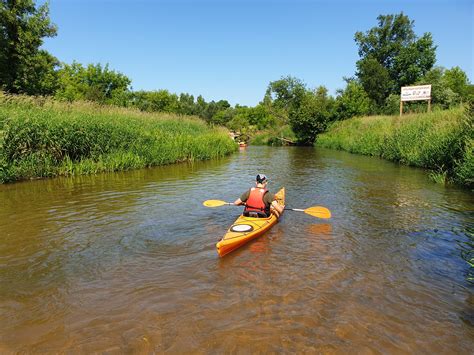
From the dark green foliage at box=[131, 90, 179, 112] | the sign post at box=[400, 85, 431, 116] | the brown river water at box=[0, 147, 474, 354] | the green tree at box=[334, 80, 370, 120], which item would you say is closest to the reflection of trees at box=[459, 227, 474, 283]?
the brown river water at box=[0, 147, 474, 354]

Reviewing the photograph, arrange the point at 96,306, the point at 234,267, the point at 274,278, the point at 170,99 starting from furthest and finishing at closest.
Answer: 1. the point at 170,99
2. the point at 234,267
3. the point at 274,278
4. the point at 96,306

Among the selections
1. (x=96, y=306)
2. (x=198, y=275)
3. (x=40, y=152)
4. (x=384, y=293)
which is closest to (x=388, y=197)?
(x=384, y=293)

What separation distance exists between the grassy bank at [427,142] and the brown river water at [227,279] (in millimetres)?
2081

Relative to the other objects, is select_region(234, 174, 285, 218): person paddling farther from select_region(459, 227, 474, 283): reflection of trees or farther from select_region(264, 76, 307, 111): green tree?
select_region(264, 76, 307, 111): green tree

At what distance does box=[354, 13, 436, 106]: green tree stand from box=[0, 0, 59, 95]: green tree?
35064 millimetres

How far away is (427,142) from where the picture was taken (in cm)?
1359

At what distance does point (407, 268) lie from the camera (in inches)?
186

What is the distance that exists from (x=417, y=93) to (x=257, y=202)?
19.5 metres

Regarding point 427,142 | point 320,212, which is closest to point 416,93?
point 427,142

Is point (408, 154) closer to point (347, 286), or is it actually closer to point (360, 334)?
point (347, 286)

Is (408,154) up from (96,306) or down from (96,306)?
up

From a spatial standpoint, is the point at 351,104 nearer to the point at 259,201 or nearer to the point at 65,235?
the point at 259,201

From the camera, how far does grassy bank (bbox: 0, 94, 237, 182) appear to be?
34.5 ft

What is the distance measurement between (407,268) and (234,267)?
250cm
